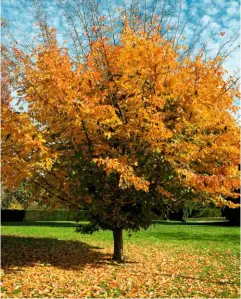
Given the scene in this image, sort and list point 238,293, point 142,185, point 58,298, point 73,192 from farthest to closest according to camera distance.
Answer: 1. point 73,192
2. point 142,185
3. point 238,293
4. point 58,298

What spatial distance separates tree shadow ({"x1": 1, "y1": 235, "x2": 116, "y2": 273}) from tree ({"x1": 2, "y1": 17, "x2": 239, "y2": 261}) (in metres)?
1.56

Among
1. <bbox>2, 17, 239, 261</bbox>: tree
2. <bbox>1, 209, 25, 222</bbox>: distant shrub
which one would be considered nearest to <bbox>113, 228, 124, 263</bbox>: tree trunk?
<bbox>2, 17, 239, 261</bbox>: tree

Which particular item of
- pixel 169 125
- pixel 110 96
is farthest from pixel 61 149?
pixel 169 125

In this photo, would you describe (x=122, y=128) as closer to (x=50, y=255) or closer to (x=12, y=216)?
(x=50, y=255)

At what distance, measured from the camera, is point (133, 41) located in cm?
958

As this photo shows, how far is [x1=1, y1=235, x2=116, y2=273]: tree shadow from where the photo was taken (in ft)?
34.2

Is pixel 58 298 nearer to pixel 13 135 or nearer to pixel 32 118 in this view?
pixel 13 135

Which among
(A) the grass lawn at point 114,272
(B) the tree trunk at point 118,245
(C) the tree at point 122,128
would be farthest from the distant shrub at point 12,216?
(C) the tree at point 122,128

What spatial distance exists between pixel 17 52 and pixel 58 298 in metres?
6.52

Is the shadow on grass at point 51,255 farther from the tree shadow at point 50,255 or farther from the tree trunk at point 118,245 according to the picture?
the tree trunk at point 118,245

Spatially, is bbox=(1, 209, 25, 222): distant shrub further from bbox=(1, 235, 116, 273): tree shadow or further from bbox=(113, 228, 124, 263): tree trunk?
→ bbox=(113, 228, 124, 263): tree trunk

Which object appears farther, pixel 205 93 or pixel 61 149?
pixel 61 149

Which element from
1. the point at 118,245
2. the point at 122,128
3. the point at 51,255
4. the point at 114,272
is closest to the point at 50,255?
the point at 51,255

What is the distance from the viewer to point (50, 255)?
40.4 ft
